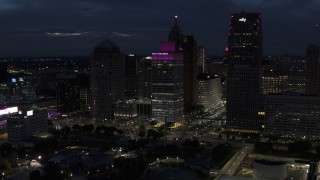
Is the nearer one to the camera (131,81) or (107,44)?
(107,44)

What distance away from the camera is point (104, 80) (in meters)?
58.0

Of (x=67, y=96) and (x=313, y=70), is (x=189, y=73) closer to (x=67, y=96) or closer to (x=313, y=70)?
(x=67, y=96)

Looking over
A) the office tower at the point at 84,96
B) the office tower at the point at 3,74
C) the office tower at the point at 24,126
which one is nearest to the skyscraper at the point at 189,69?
the office tower at the point at 84,96

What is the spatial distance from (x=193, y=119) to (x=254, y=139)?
45.5ft

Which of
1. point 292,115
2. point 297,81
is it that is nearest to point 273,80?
point 297,81

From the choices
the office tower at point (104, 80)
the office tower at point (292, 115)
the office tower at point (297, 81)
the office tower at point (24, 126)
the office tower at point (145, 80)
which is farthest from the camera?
the office tower at point (297, 81)

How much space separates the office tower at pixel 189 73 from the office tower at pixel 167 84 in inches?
325

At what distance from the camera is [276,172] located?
30.7 meters

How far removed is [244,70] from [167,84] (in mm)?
9526

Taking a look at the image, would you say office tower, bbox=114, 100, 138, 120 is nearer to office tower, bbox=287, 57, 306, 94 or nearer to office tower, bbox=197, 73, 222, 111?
office tower, bbox=197, 73, 222, 111

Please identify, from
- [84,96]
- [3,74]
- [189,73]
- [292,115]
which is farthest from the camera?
[3,74]

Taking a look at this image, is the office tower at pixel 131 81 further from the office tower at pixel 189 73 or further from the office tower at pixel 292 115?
the office tower at pixel 292 115

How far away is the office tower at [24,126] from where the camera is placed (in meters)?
43.6

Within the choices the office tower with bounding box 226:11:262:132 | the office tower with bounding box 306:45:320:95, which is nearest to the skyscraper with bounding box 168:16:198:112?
the office tower with bounding box 226:11:262:132
